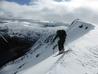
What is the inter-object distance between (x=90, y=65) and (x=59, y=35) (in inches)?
247

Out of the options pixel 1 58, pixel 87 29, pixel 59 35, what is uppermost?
pixel 59 35

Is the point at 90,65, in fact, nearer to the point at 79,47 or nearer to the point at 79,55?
the point at 79,55

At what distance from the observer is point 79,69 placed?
65.9ft

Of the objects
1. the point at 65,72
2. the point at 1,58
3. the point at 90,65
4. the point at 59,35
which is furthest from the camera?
the point at 1,58

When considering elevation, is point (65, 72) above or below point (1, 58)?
above

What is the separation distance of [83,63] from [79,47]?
6287 millimetres

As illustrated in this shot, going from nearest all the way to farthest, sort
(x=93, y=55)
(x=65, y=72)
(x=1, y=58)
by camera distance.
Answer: (x=65, y=72) → (x=93, y=55) → (x=1, y=58)

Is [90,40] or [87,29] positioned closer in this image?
[90,40]

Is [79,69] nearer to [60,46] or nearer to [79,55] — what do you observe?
[79,55]

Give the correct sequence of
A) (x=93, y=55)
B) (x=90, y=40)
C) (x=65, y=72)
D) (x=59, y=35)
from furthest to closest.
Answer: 1. (x=90, y=40)
2. (x=59, y=35)
3. (x=93, y=55)
4. (x=65, y=72)

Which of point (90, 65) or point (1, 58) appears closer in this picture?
point (90, 65)

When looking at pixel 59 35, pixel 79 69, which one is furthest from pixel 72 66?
pixel 59 35

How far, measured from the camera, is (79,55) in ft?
78.7

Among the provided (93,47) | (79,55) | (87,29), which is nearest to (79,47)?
(93,47)
